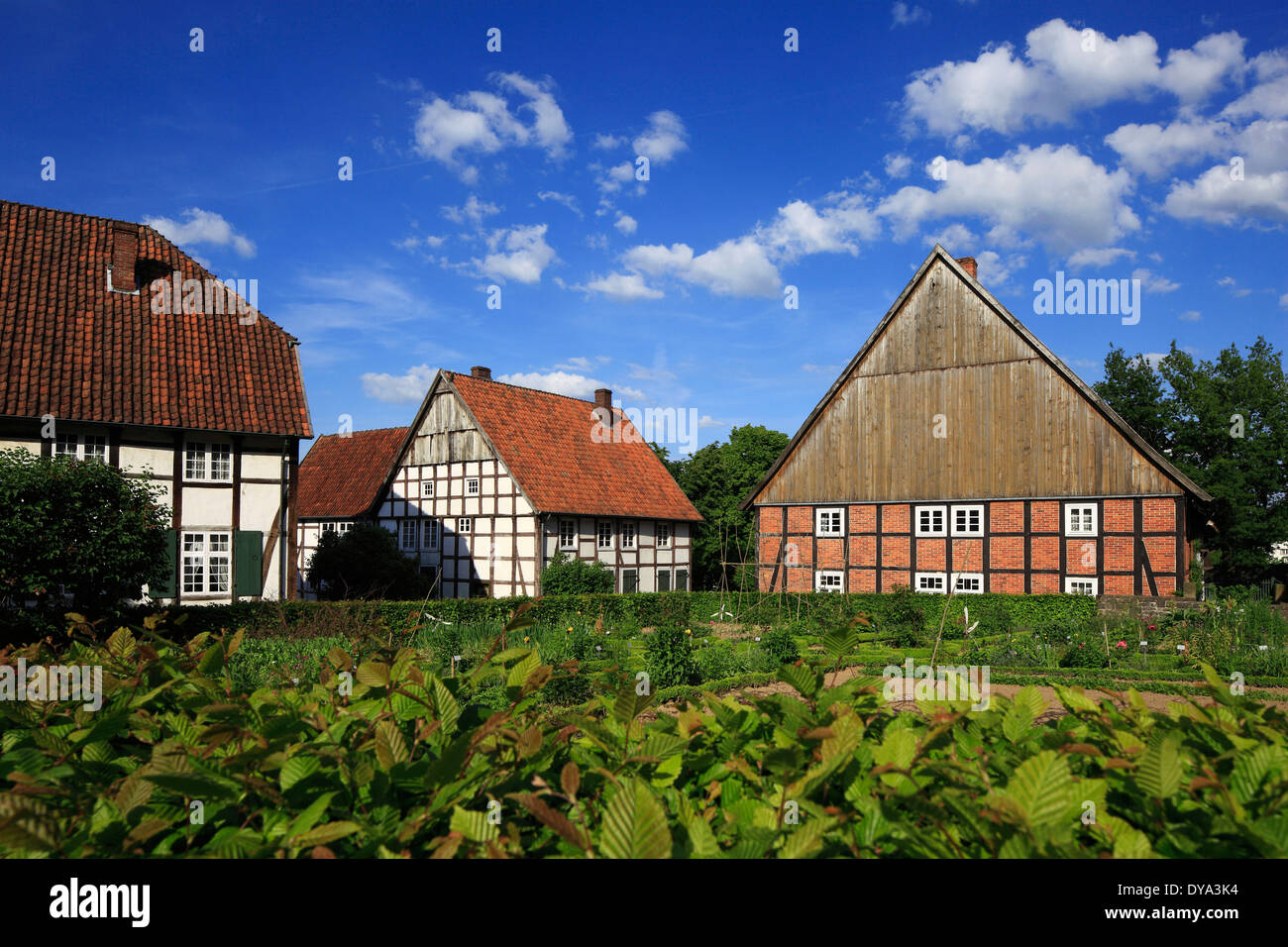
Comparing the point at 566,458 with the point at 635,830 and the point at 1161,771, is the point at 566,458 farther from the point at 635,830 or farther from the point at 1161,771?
the point at 635,830

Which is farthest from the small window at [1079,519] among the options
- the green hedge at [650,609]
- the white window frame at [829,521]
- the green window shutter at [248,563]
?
the green window shutter at [248,563]

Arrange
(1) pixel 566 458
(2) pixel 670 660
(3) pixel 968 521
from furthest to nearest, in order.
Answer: (1) pixel 566 458, (3) pixel 968 521, (2) pixel 670 660

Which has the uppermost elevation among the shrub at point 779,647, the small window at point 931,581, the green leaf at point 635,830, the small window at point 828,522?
the small window at point 828,522

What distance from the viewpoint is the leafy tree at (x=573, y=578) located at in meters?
27.0

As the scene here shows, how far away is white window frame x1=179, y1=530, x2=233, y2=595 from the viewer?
19750mm

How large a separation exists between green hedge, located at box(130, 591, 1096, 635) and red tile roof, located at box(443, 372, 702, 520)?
628cm

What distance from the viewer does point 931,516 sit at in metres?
25.3

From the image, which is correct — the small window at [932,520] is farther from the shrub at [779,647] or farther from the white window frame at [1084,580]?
the shrub at [779,647]

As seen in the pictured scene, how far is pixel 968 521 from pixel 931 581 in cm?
207

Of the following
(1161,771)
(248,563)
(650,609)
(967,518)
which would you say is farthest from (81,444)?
(967,518)

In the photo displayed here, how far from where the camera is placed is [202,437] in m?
20.5

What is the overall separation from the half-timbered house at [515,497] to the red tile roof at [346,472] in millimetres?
150
